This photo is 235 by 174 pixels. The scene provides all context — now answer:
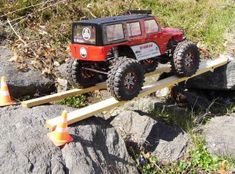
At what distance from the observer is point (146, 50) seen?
220 inches

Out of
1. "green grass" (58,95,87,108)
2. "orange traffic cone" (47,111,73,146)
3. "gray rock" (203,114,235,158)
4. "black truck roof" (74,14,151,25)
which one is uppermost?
"black truck roof" (74,14,151,25)

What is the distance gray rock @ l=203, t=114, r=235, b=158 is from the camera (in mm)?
5488

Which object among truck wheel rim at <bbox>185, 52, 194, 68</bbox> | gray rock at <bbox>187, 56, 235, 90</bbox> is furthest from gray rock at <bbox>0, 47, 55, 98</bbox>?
gray rock at <bbox>187, 56, 235, 90</bbox>

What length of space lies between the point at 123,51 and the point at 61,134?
4.95ft

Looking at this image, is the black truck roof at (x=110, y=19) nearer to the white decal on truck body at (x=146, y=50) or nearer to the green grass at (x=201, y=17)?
the white decal on truck body at (x=146, y=50)

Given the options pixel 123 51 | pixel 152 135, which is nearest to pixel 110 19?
pixel 123 51

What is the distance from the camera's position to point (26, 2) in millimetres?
8008

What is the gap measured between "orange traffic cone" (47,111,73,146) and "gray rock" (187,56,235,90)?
3.14 metres

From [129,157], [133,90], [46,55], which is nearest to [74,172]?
[129,157]

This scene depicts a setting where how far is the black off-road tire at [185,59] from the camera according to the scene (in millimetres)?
5785

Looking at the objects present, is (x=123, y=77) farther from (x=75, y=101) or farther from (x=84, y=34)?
(x=75, y=101)

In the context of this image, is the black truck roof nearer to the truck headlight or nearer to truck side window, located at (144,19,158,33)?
truck side window, located at (144,19,158,33)

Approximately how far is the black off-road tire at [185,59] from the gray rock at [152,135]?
743mm

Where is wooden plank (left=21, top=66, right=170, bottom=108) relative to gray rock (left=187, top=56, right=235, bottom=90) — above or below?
above
